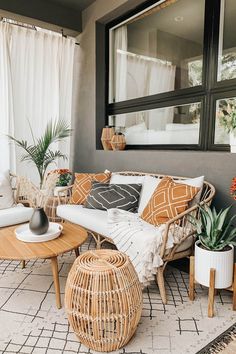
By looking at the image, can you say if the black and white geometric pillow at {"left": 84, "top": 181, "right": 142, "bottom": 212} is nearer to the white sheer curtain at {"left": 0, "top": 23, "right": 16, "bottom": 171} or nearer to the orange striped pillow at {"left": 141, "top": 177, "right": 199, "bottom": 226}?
the orange striped pillow at {"left": 141, "top": 177, "right": 199, "bottom": 226}

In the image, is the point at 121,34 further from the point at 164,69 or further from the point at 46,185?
the point at 46,185

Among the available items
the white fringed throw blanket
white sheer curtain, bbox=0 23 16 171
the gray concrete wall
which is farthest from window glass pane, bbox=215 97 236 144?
white sheer curtain, bbox=0 23 16 171

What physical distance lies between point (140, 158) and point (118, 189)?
544mm

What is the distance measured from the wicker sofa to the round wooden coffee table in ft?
1.02

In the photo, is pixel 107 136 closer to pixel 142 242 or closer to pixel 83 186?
pixel 83 186

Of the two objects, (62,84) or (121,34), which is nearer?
(121,34)

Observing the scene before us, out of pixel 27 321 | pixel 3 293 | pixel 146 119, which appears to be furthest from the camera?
pixel 146 119

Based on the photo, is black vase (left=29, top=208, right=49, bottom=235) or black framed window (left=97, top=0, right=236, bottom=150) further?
black framed window (left=97, top=0, right=236, bottom=150)

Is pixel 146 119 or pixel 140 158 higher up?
pixel 146 119

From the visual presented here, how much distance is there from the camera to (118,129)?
3.87 meters

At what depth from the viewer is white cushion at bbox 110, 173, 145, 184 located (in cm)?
292

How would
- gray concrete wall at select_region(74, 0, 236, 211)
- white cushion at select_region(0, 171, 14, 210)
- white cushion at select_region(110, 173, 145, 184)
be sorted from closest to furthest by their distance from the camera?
1. gray concrete wall at select_region(74, 0, 236, 211)
2. white cushion at select_region(110, 173, 145, 184)
3. white cushion at select_region(0, 171, 14, 210)

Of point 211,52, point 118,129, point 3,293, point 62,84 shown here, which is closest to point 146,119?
point 118,129

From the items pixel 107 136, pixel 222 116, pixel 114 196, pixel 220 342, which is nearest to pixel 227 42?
pixel 222 116
